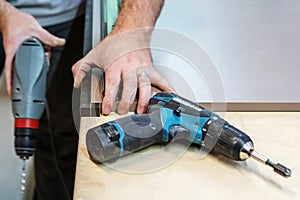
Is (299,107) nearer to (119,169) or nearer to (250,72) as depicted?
(250,72)

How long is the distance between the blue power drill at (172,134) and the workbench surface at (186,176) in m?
0.02

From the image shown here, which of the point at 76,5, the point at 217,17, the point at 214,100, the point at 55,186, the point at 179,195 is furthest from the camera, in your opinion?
the point at 55,186

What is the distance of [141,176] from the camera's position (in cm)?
62

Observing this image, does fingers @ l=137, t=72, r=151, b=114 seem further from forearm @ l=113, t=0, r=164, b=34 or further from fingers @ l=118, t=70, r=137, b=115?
forearm @ l=113, t=0, r=164, b=34

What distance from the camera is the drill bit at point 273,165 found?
614 millimetres

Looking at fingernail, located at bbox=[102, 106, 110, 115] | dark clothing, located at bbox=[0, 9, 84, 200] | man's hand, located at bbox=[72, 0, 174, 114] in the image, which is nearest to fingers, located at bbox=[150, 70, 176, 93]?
man's hand, located at bbox=[72, 0, 174, 114]

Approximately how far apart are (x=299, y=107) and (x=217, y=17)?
0.33 meters

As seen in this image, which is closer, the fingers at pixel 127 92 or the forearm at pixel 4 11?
the fingers at pixel 127 92

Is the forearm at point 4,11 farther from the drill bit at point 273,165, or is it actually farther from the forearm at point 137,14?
the drill bit at point 273,165

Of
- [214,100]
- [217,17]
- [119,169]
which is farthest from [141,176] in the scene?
[217,17]

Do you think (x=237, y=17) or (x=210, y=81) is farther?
(x=237, y=17)

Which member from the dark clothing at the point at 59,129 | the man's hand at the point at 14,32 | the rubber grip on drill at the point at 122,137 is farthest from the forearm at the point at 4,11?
the rubber grip on drill at the point at 122,137

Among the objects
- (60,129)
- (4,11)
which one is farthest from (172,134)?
(60,129)

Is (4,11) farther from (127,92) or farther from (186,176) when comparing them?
(186,176)
